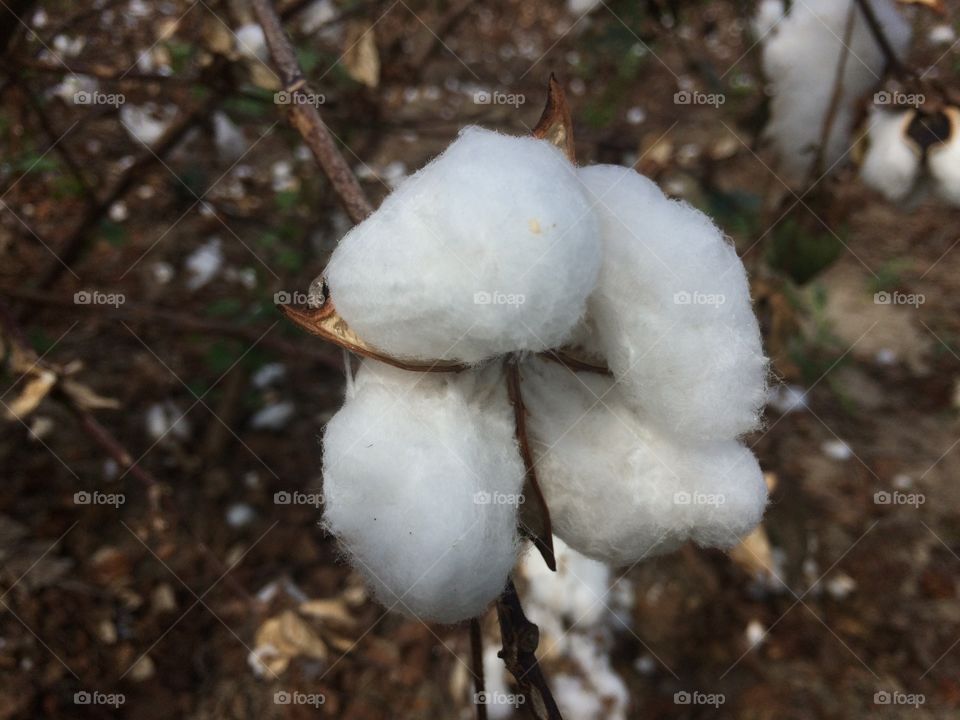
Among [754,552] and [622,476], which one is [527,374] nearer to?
[622,476]

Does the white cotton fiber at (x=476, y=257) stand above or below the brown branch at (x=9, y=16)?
above

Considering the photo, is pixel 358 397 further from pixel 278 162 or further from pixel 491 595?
pixel 278 162

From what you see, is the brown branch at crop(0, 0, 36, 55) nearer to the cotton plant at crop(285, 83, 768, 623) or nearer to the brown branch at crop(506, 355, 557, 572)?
the cotton plant at crop(285, 83, 768, 623)

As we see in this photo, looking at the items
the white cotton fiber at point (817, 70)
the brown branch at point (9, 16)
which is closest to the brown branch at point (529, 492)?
the white cotton fiber at point (817, 70)

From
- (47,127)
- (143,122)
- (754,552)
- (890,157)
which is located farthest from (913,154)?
(143,122)

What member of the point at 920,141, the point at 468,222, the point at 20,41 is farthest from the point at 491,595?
the point at 20,41

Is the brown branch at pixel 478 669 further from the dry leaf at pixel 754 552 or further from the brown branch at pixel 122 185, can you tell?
the brown branch at pixel 122 185
